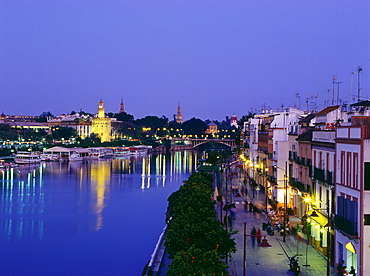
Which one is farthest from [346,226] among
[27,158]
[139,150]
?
[139,150]

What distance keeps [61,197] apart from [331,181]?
105ft

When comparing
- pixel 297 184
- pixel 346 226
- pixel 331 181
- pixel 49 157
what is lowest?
pixel 49 157

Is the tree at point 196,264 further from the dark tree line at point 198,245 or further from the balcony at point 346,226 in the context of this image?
the balcony at point 346,226

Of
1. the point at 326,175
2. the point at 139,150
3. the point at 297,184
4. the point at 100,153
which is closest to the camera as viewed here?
the point at 326,175

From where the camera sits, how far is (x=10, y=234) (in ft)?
97.2

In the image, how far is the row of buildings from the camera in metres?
13.3

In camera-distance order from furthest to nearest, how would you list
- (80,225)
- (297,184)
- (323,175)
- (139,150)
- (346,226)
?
(139,150)
(80,225)
(297,184)
(323,175)
(346,226)

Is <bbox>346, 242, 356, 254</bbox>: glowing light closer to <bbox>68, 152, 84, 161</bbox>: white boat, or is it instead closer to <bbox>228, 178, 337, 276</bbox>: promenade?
<bbox>228, 178, 337, 276</bbox>: promenade

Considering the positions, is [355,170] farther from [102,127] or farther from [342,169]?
[102,127]

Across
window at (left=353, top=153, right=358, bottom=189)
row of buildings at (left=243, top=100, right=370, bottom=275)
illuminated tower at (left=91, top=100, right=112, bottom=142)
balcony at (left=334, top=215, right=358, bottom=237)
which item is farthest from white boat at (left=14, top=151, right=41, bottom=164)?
window at (left=353, top=153, right=358, bottom=189)

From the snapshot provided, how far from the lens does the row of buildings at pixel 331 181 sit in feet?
43.6

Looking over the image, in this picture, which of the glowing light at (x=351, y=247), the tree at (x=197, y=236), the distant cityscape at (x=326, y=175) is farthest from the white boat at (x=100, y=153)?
the glowing light at (x=351, y=247)

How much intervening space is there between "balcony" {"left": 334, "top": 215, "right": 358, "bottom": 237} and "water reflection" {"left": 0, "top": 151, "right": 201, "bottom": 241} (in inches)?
712

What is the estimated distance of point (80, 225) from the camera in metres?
32.0
